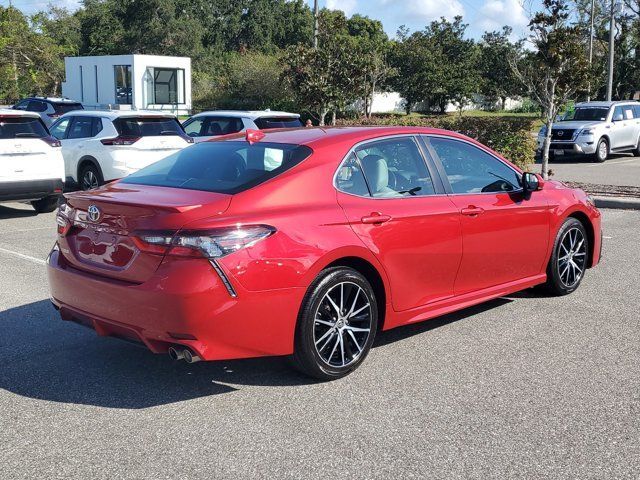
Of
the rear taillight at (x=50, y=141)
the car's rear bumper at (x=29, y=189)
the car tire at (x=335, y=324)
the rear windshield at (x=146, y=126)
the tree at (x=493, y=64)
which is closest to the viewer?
the car tire at (x=335, y=324)

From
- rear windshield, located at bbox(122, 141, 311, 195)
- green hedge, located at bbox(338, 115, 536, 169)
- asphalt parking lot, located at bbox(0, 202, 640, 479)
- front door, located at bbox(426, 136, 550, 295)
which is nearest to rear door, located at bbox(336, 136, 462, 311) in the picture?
front door, located at bbox(426, 136, 550, 295)

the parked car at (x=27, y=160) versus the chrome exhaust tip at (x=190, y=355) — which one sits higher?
the parked car at (x=27, y=160)

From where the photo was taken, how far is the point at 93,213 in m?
4.78

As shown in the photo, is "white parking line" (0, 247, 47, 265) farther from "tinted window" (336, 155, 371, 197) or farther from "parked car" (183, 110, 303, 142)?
"parked car" (183, 110, 303, 142)

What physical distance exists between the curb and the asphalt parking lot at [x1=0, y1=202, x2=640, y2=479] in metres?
7.38

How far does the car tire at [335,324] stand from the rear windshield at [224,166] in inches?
30.7

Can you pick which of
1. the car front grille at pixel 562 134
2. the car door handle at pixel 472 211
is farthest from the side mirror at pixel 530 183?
the car front grille at pixel 562 134

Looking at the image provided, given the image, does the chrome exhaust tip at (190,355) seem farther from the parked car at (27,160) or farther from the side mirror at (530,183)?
the parked car at (27,160)

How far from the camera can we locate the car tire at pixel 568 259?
668 centimetres

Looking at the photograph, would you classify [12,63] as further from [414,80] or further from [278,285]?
[278,285]

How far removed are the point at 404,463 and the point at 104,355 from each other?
101 inches

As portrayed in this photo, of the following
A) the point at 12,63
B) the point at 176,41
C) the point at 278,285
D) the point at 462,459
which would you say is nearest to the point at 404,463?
the point at 462,459

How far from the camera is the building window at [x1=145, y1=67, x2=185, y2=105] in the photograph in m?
40.2

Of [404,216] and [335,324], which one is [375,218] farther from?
[335,324]
